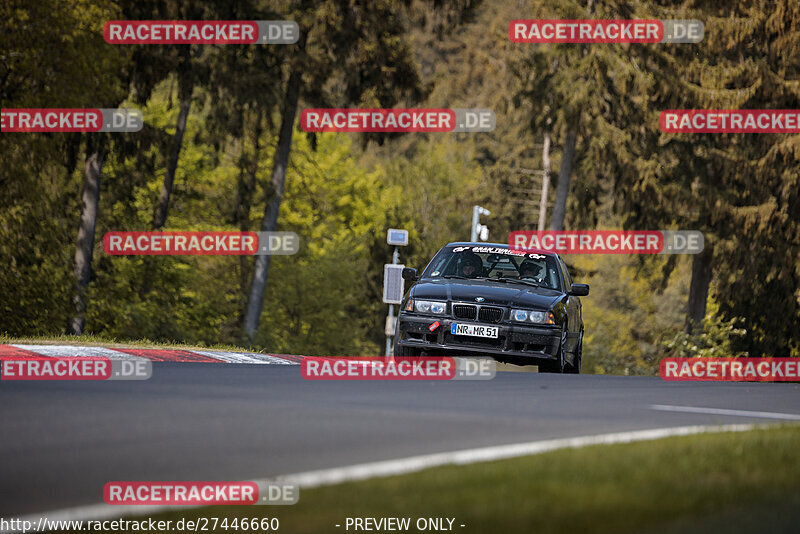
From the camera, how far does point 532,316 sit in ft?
53.6

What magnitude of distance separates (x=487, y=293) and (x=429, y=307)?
796mm

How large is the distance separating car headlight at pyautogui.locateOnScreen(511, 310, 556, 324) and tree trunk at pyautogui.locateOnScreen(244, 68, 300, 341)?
21192 millimetres

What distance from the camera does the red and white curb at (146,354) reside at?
14.5 meters

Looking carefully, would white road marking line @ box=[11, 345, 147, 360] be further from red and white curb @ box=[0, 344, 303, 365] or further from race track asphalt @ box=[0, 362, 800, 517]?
race track asphalt @ box=[0, 362, 800, 517]

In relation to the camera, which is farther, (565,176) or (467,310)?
(565,176)

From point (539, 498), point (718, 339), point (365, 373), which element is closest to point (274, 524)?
point (539, 498)

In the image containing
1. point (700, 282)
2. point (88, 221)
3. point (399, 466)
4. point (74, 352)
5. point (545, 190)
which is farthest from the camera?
point (545, 190)

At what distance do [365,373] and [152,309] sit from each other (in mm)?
19986

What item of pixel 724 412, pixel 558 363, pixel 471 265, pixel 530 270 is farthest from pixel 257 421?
pixel 530 270

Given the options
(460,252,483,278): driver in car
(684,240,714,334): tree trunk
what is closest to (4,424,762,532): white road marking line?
(460,252,483,278): driver in car

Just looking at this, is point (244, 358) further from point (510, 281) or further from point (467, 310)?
point (510, 281)

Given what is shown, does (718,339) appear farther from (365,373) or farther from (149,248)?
(365,373)

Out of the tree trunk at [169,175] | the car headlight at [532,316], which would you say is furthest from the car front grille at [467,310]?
the tree trunk at [169,175]

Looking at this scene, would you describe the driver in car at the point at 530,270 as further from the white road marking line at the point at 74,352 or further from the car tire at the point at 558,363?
the white road marking line at the point at 74,352
